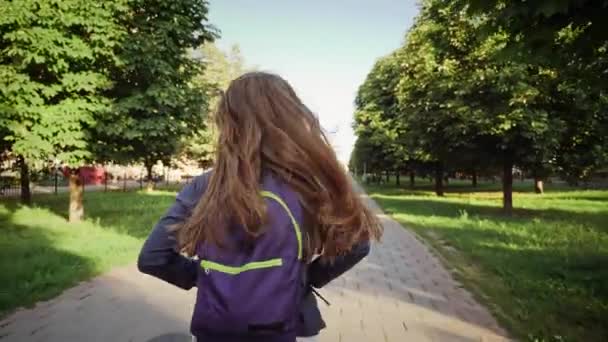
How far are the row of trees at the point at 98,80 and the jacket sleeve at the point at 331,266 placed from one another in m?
8.95

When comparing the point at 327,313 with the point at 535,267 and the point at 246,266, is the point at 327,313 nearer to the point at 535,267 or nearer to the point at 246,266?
the point at 535,267

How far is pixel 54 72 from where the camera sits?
12.7 metres

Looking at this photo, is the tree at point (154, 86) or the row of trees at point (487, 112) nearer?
the tree at point (154, 86)

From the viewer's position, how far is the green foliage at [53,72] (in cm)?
1188

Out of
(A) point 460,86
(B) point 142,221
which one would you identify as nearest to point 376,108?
(A) point 460,86

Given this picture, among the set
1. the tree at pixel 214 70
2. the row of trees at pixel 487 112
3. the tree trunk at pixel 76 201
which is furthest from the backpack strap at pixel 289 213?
the tree at pixel 214 70

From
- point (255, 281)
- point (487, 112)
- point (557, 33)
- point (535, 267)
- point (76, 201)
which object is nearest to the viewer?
point (255, 281)

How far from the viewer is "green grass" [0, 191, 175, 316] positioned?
6918 mm

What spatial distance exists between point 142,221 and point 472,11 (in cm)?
1162

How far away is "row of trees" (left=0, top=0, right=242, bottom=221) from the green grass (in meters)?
1.53

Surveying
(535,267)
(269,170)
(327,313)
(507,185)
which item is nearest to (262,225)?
(269,170)

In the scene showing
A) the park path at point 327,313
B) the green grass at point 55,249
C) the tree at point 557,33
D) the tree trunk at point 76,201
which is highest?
the tree at point 557,33

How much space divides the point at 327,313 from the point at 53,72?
32.3 ft

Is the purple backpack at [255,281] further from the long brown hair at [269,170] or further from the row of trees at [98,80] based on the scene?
the row of trees at [98,80]
